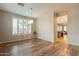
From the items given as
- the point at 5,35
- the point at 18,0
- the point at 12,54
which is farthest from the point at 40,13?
the point at 12,54

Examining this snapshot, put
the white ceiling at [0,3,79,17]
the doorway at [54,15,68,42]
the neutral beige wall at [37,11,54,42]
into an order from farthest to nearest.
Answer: the neutral beige wall at [37,11,54,42] → the doorway at [54,15,68,42] → the white ceiling at [0,3,79,17]

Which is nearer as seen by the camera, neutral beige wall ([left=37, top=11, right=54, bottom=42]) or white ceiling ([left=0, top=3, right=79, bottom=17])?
white ceiling ([left=0, top=3, right=79, bottom=17])

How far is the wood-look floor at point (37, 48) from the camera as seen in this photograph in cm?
194

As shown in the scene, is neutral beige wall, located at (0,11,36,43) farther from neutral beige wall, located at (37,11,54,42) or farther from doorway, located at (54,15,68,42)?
doorway, located at (54,15,68,42)

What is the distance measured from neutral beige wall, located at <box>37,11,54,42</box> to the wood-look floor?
160mm

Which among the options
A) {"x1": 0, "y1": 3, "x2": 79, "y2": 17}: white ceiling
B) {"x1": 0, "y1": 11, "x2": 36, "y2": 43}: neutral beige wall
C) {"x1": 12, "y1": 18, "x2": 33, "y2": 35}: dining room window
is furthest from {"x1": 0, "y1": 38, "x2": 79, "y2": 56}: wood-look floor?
{"x1": 0, "y1": 3, "x2": 79, "y2": 17}: white ceiling

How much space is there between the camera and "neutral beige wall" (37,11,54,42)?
229 cm

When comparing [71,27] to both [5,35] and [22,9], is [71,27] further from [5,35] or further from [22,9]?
[5,35]

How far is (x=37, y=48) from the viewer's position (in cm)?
208

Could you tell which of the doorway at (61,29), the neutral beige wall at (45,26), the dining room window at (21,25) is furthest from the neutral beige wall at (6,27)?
the doorway at (61,29)

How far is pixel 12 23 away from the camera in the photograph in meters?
2.09

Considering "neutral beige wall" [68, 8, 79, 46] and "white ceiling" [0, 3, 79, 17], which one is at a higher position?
"white ceiling" [0, 3, 79, 17]

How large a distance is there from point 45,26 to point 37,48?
601 mm

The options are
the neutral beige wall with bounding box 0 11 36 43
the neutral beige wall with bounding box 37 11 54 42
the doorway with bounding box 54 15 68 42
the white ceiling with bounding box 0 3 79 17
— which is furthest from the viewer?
the neutral beige wall with bounding box 37 11 54 42
